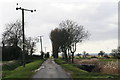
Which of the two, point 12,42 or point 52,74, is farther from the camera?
point 12,42

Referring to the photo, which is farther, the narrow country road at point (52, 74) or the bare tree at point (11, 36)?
the bare tree at point (11, 36)

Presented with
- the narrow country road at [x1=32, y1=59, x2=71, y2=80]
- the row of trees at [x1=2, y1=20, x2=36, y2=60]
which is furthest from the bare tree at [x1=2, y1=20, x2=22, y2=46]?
the narrow country road at [x1=32, y1=59, x2=71, y2=80]

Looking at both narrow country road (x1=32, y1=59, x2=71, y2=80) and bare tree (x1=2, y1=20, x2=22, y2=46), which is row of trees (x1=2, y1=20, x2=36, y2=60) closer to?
bare tree (x1=2, y1=20, x2=22, y2=46)

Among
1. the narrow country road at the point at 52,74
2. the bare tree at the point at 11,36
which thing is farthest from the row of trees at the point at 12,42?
the narrow country road at the point at 52,74

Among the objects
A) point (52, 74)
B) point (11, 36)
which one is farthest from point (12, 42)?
point (52, 74)

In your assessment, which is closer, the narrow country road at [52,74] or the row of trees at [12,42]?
the narrow country road at [52,74]

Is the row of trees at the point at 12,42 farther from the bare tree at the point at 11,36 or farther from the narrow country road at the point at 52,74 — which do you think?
the narrow country road at the point at 52,74

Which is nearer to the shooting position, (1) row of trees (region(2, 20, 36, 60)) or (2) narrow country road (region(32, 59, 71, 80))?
(2) narrow country road (region(32, 59, 71, 80))

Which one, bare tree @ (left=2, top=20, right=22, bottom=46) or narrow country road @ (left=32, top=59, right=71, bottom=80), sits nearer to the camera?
narrow country road @ (left=32, top=59, right=71, bottom=80)

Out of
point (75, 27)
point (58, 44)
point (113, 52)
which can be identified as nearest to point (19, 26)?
point (58, 44)

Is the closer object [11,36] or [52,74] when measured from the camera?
[52,74]

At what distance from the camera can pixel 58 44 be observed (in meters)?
73.2

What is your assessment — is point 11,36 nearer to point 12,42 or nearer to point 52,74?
point 12,42

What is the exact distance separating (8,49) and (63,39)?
17.0m
